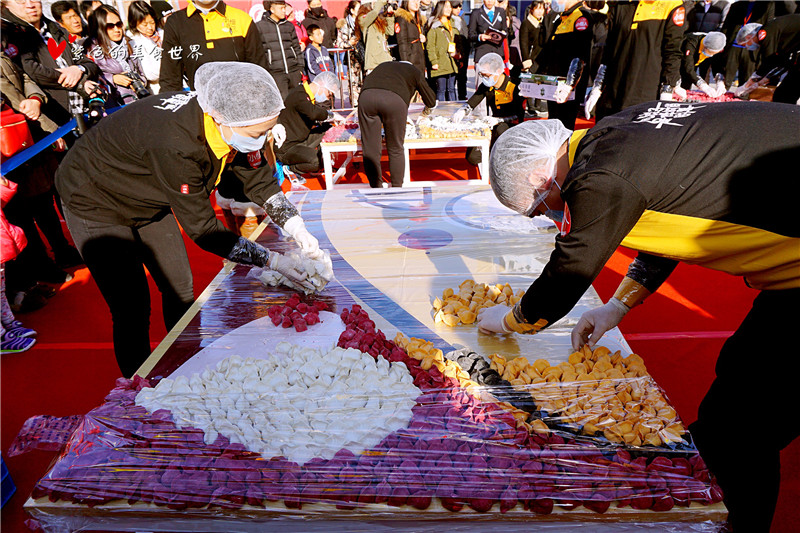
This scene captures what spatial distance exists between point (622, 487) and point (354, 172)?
187 inches

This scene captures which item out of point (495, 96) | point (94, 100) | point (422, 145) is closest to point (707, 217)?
point (422, 145)

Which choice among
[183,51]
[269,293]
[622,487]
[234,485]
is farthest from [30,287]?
[622,487]

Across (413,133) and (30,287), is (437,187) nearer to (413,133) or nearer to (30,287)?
(413,133)

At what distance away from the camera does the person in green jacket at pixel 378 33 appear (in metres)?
6.78

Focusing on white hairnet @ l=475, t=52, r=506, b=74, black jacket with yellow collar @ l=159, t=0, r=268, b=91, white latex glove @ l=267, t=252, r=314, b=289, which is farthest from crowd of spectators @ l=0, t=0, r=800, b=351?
white latex glove @ l=267, t=252, r=314, b=289

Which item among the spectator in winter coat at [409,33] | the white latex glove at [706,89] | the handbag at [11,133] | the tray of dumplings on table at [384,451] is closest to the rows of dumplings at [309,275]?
the tray of dumplings on table at [384,451]

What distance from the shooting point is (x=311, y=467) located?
1.11 metres

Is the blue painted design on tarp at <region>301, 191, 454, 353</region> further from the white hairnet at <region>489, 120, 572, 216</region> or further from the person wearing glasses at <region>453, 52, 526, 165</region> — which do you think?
the person wearing glasses at <region>453, 52, 526, 165</region>

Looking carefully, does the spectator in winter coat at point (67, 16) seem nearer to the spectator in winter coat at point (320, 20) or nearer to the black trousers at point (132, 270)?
the black trousers at point (132, 270)

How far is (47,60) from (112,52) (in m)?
1.75

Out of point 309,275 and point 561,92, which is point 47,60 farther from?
point 561,92

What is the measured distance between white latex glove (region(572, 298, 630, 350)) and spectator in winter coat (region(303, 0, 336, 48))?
7.65 metres

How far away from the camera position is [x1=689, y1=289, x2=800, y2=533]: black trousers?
1.23 metres

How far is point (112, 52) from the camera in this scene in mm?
4953
